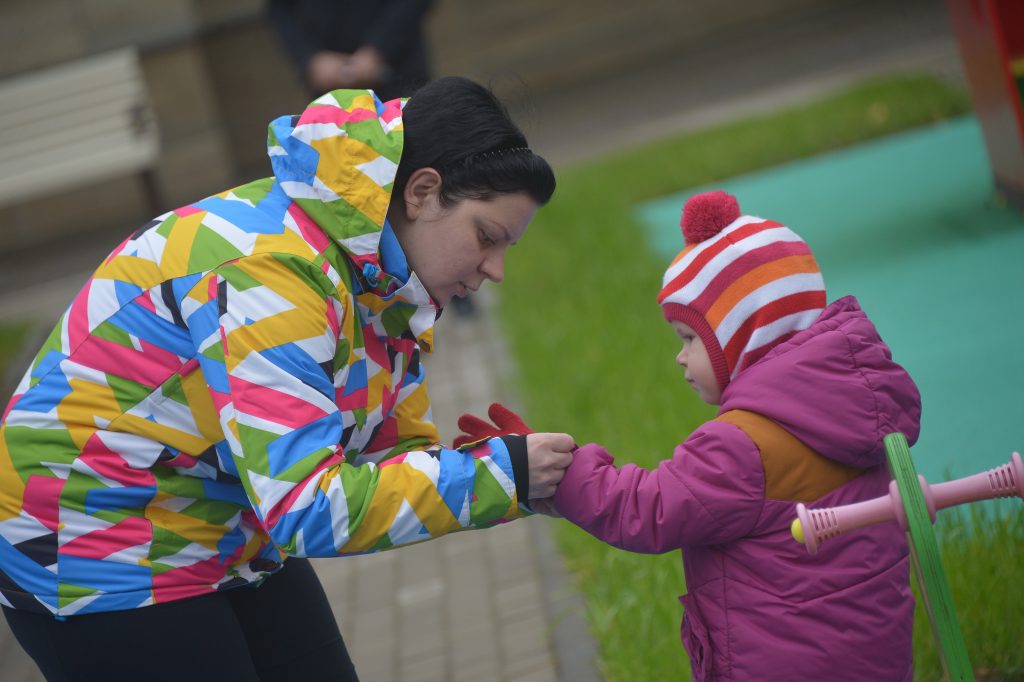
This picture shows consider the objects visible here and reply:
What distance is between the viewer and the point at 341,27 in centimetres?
618

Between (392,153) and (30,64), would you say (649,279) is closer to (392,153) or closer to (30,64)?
(392,153)

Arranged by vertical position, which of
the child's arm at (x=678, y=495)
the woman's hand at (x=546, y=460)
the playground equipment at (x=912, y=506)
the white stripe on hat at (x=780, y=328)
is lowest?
the playground equipment at (x=912, y=506)

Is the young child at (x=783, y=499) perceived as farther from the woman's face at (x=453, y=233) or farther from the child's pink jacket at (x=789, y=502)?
Result: the woman's face at (x=453, y=233)

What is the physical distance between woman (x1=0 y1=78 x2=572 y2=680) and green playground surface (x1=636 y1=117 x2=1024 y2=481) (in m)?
2.00

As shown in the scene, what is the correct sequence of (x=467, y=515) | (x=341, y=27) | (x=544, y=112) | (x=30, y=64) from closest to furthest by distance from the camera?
(x=467, y=515)
(x=341, y=27)
(x=30, y=64)
(x=544, y=112)

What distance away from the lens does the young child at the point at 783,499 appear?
2148 millimetres

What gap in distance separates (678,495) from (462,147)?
702mm

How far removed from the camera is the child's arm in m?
2.13

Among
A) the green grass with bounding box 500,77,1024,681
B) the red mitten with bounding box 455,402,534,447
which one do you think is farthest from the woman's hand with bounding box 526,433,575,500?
the green grass with bounding box 500,77,1024,681

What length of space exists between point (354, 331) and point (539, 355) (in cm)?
351

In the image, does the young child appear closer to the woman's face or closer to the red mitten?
the red mitten

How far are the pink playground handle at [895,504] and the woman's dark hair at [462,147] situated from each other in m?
0.80

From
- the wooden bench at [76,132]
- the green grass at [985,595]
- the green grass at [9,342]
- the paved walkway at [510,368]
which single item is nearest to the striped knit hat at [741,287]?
the paved walkway at [510,368]

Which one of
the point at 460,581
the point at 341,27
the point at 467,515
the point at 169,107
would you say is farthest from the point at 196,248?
the point at 169,107
